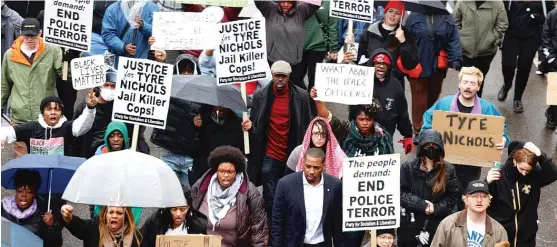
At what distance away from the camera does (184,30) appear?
52.9 ft

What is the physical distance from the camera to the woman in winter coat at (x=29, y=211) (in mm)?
12828

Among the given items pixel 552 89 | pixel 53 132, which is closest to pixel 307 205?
pixel 53 132

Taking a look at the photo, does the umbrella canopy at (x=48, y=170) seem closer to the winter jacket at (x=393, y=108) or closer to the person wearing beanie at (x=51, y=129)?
the person wearing beanie at (x=51, y=129)

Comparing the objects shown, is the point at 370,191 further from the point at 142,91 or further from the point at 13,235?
the point at 13,235

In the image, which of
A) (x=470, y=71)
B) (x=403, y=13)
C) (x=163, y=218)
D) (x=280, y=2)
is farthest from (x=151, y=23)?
(x=163, y=218)

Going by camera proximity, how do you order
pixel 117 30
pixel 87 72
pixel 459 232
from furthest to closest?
pixel 117 30 < pixel 87 72 < pixel 459 232

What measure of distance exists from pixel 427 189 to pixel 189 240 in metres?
2.23

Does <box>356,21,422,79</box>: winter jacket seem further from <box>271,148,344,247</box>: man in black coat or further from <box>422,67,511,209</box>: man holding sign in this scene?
<box>271,148,344,247</box>: man in black coat

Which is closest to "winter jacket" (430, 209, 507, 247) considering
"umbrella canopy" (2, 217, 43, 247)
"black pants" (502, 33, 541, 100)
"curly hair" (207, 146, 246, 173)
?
"curly hair" (207, 146, 246, 173)

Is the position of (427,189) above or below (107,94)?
below

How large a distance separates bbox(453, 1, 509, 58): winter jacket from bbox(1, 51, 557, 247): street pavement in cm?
102

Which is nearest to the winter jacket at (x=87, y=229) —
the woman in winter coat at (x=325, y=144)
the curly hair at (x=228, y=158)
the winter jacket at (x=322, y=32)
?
the curly hair at (x=228, y=158)

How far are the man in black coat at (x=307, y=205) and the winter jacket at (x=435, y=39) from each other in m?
5.28

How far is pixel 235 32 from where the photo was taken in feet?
49.6
